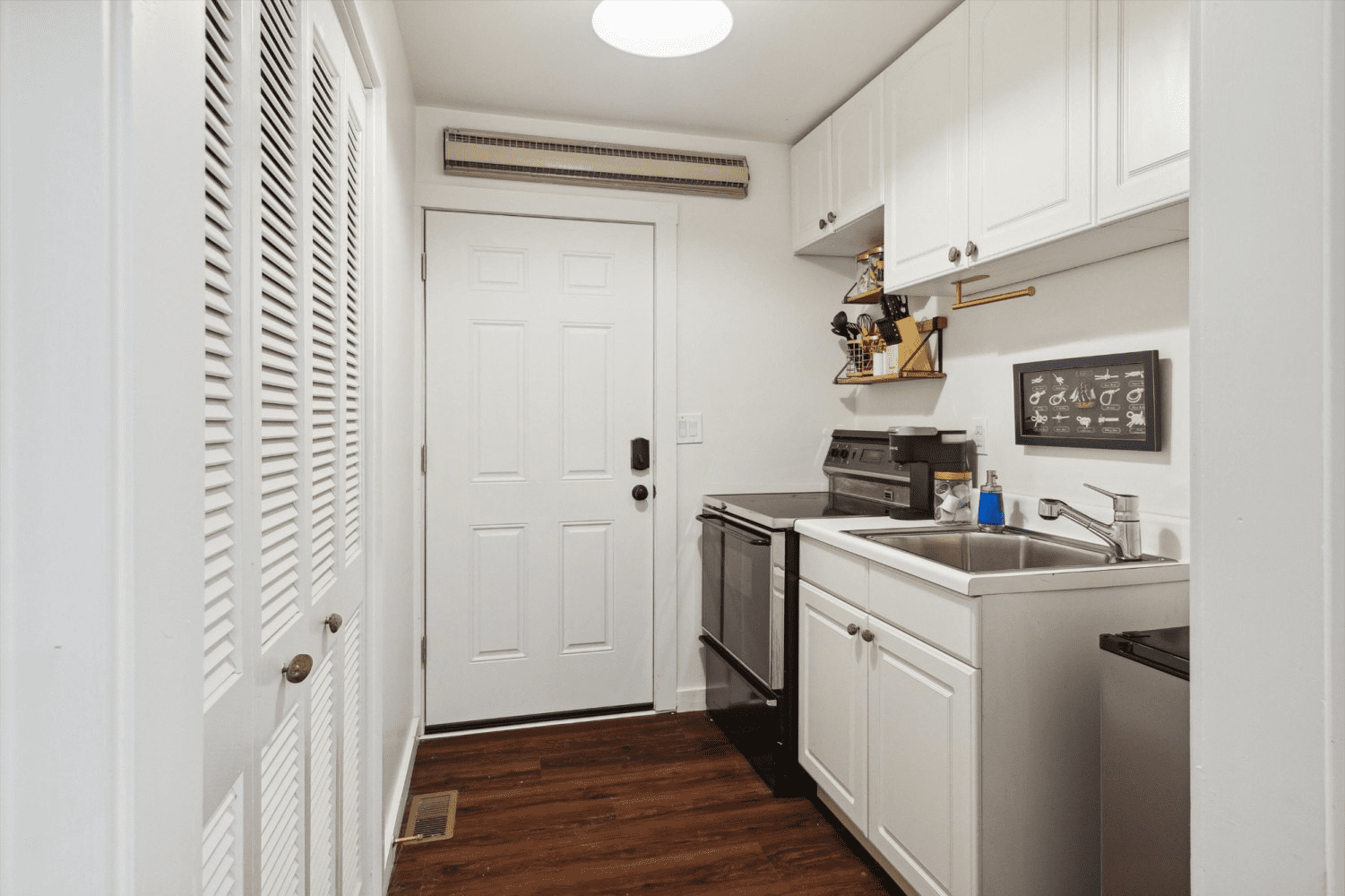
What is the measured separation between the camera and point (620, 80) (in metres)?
2.55

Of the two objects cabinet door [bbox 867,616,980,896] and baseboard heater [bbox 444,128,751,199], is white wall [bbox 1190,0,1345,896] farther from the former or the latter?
baseboard heater [bbox 444,128,751,199]

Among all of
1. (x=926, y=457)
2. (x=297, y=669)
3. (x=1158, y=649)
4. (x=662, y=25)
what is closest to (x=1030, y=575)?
(x=1158, y=649)

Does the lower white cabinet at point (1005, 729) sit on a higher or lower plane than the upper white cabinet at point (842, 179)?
lower

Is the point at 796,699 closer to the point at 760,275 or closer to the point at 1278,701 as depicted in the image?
the point at 760,275

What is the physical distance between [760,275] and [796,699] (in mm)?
1743

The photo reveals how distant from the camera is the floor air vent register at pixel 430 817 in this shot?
2102mm

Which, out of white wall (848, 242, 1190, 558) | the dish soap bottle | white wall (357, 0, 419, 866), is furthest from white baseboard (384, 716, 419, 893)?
white wall (848, 242, 1190, 558)

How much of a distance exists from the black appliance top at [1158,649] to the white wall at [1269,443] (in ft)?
2.97

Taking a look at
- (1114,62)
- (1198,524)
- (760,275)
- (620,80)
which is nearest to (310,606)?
(1198,524)

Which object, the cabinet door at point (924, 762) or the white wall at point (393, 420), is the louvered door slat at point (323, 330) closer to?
the white wall at point (393, 420)

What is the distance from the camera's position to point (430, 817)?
2.21 m

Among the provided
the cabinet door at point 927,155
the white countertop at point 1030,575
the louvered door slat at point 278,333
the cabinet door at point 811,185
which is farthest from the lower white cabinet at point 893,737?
the cabinet door at point 811,185

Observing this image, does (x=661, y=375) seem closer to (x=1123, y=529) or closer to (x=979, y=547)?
(x=979, y=547)

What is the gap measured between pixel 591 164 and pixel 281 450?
2162 millimetres
